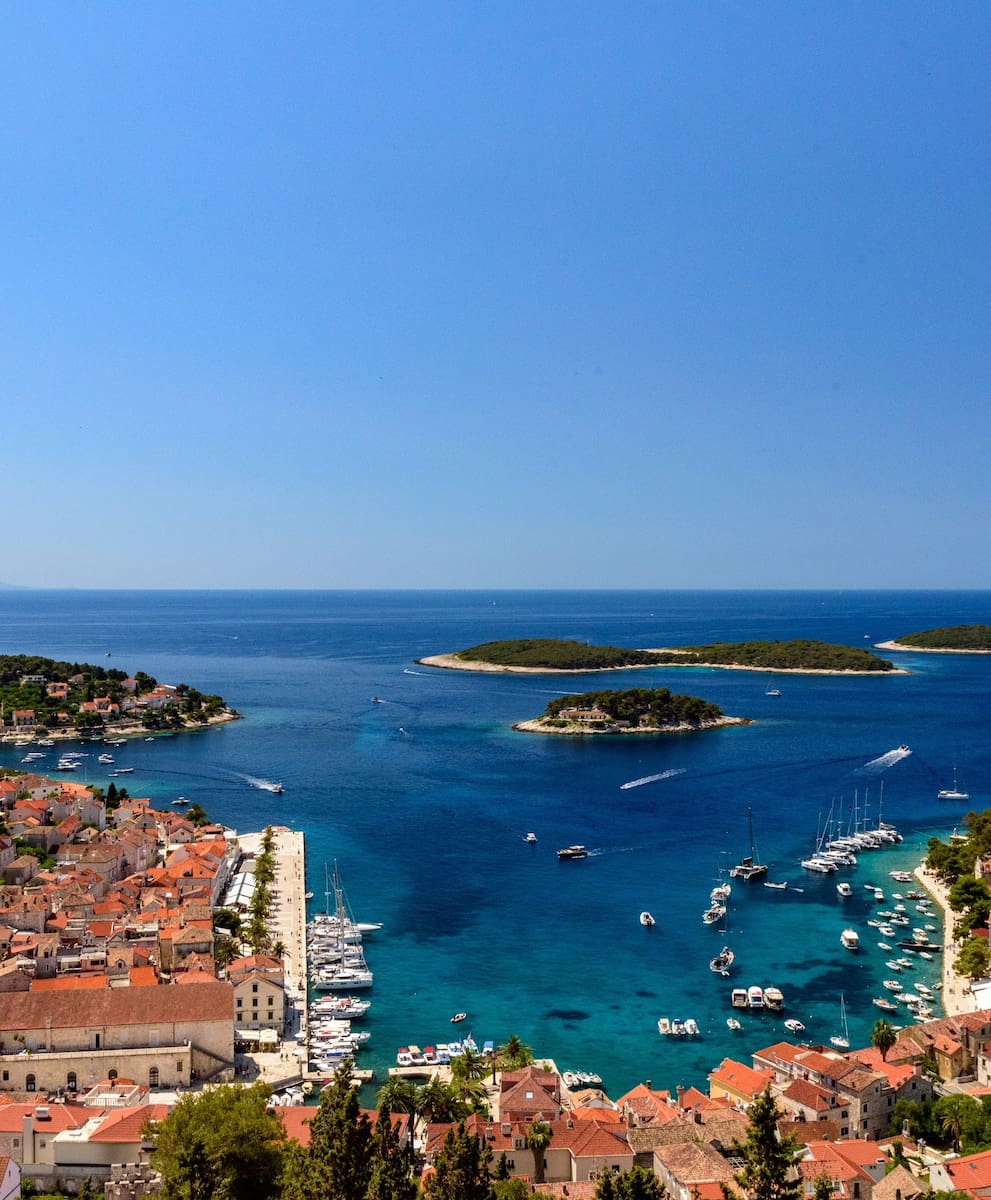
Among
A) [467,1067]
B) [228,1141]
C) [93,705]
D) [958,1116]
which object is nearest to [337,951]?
[467,1067]

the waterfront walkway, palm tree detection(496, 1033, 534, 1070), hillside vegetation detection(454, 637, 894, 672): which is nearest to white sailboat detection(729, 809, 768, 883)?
the waterfront walkway

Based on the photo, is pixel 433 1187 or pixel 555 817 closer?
pixel 433 1187

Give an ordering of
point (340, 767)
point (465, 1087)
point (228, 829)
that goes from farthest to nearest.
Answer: point (340, 767) → point (228, 829) → point (465, 1087)

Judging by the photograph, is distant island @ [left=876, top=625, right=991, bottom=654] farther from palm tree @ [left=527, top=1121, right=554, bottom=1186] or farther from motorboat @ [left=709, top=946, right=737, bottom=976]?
palm tree @ [left=527, top=1121, right=554, bottom=1186]

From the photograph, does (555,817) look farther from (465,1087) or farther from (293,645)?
(293,645)

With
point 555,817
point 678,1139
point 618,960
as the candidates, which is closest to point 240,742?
point 555,817

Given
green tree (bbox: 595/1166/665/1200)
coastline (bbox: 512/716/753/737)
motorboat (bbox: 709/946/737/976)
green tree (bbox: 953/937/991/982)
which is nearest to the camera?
green tree (bbox: 595/1166/665/1200)
